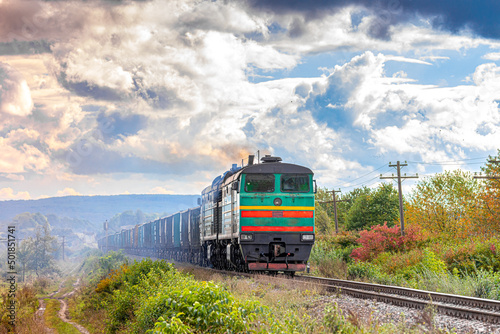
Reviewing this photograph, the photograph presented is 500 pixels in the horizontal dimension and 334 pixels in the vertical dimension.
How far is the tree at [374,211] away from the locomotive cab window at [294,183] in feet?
156

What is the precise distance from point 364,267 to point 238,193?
6.26 m

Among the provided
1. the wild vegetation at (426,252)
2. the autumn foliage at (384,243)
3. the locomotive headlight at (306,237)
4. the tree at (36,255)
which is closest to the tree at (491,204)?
the wild vegetation at (426,252)

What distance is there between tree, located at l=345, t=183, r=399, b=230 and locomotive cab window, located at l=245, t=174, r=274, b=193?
4805cm

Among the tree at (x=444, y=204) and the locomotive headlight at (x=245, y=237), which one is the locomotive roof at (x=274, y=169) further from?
the tree at (x=444, y=204)

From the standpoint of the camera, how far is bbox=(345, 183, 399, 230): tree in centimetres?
6606

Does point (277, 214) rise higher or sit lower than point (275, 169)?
lower

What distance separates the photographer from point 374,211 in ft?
219

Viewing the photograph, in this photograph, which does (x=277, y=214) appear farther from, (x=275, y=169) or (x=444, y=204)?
(x=444, y=204)

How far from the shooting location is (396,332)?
888cm

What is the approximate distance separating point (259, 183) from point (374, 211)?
50.1m

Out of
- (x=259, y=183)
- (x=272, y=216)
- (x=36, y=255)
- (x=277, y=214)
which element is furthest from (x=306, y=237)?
(x=36, y=255)

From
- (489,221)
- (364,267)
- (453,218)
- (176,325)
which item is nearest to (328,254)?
(364,267)

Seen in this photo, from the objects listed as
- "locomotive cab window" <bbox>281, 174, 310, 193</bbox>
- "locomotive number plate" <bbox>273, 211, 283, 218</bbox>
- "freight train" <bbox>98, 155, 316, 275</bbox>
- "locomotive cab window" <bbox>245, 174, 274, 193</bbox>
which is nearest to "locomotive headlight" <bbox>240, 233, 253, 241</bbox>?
"freight train" <bbox>98, 155, 316, 275</bbox>

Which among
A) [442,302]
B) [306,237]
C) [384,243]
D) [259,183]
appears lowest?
[442,302]
